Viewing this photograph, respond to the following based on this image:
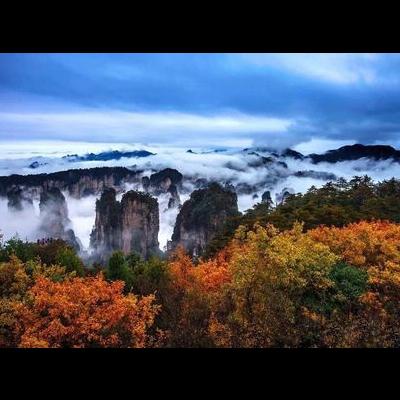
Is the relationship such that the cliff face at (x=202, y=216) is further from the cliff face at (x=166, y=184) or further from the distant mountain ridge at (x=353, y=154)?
the distant mountain ridge at (x=353, y=154)

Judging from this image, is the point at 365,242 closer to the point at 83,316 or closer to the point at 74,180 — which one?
the point at 83,316

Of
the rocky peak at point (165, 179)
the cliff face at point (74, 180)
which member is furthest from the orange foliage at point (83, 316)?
the rocky peak at point (165, 179)

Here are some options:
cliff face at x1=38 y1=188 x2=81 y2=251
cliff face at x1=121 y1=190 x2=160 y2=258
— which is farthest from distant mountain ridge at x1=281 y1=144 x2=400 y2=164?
cliff face at x1=38 y1=188 x2=81 y2=251

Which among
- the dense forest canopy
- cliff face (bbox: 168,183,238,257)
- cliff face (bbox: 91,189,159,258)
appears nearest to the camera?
the dense forest canopy

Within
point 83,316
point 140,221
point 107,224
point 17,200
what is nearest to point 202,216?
point 140,221

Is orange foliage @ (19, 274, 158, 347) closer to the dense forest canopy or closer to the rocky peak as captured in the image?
the dense forest canopy

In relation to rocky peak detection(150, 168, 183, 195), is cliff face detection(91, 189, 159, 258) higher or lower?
lower
